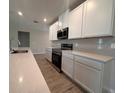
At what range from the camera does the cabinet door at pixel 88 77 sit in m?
1.66

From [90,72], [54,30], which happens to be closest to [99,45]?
[90,72]

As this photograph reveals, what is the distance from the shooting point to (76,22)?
284 centimetres

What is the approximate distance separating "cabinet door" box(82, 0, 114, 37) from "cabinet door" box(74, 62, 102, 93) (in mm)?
819

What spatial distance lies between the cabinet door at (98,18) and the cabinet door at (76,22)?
0.23m

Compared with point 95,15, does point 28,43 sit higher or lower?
lower

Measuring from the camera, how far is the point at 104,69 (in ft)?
5.23

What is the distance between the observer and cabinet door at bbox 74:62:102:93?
166cm

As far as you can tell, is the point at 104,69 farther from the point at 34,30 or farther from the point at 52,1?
the point at 34,30

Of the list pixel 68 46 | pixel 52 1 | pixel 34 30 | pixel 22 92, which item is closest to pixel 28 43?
pixel 34 30

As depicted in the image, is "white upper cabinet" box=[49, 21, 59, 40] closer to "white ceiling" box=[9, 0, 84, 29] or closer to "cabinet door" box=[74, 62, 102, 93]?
"white ceiling" box=[9, 0, 84, 29]

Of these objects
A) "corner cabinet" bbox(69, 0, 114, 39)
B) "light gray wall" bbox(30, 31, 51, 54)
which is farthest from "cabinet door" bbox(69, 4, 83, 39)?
"light gray wall" bbox(30, 31, 51, 54)

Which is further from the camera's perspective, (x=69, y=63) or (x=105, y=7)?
(x=69, y=63)

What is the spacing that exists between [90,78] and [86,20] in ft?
4.90

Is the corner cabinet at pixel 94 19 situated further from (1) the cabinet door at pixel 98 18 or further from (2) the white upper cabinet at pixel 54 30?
(2) the white upper cabinet at pixel 54 30
